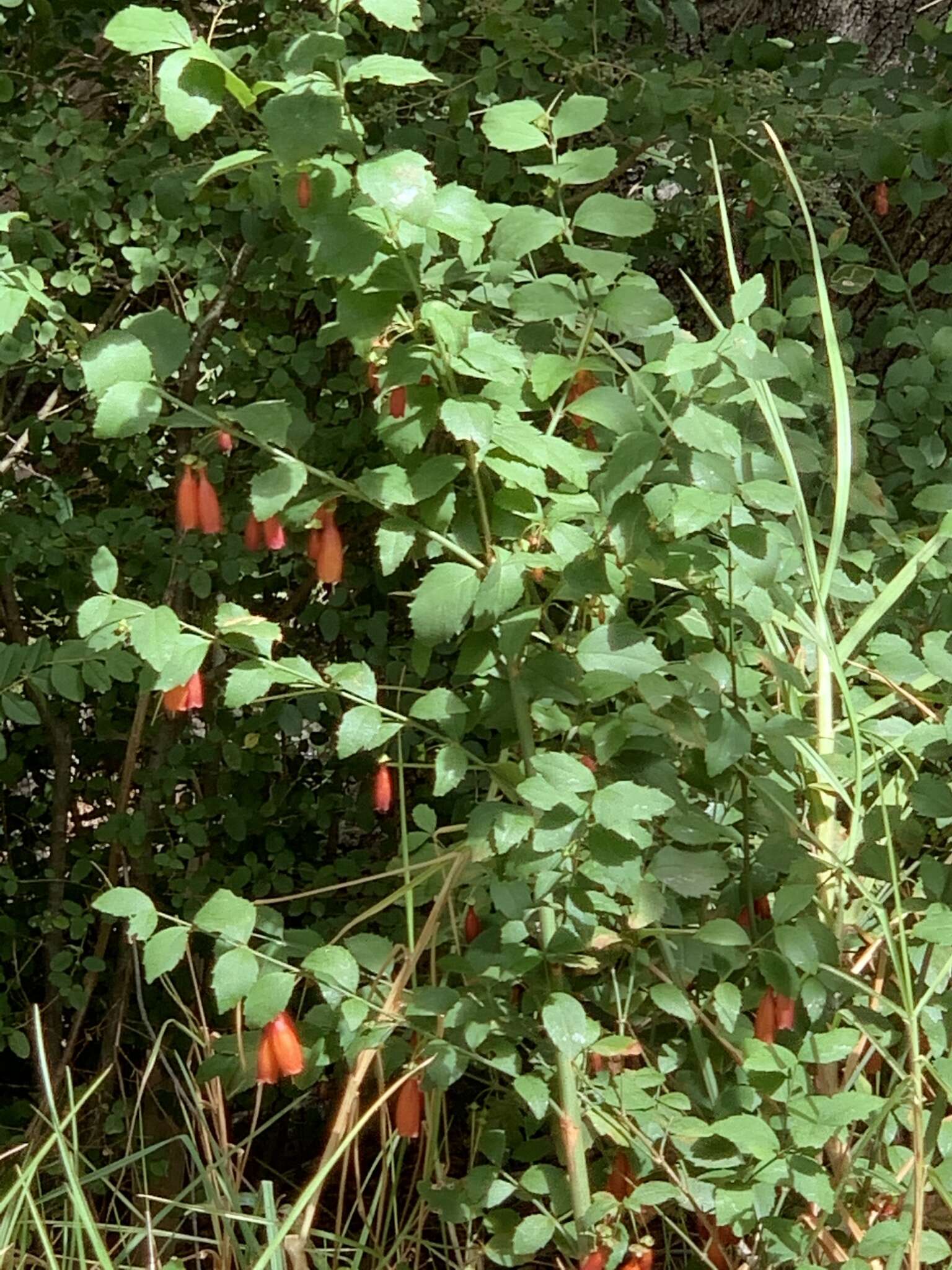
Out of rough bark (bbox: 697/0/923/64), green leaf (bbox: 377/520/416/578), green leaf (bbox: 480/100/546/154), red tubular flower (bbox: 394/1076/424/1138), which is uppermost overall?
green leaf (bbox: 480/100/546/154)

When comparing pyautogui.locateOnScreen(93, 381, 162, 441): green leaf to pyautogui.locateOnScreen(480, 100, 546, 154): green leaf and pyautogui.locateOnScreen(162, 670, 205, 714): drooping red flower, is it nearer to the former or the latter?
pyautogui.locateOnScreen(162, 670, 205, 714): drooping red flower

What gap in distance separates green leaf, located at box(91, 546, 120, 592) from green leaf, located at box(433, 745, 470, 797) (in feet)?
1.02

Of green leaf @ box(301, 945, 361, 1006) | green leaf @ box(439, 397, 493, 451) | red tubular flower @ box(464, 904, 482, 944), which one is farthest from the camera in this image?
red tubular flower @ box(464, 904, 482, 944)

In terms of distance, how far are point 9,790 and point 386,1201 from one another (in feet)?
2.95

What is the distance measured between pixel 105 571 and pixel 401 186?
42cm


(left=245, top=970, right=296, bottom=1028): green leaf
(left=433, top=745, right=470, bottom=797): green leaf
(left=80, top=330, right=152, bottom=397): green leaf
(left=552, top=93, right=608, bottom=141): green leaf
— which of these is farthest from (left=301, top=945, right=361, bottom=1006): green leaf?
(left=552, top=93, right=608, bottom=141): green leaf

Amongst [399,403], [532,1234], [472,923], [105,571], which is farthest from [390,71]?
[532,1234]

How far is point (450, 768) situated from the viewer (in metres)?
1.17

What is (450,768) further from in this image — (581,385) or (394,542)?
(581,385)

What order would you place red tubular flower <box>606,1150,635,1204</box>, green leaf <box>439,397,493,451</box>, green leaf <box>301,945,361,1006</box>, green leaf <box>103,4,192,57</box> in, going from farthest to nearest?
→ 1. red tubular flower <box>606,1150,635,1204</box>
2. green leaf <box>301,945,361,1006</box>
3. green leaf <box>439,397,493,451</box>
4. green leaf <box>103,4,192,57</box>

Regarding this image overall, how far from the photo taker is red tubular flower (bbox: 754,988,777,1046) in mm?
1163

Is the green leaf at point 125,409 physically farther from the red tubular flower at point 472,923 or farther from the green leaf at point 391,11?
the red tubular flower at point 472,923

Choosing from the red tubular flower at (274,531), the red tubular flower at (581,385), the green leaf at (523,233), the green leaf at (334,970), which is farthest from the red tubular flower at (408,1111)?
the green leaf at (523,233)

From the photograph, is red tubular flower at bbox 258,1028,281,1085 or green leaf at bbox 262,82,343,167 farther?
red tubular flower at bbox 258,1028,281,1085
